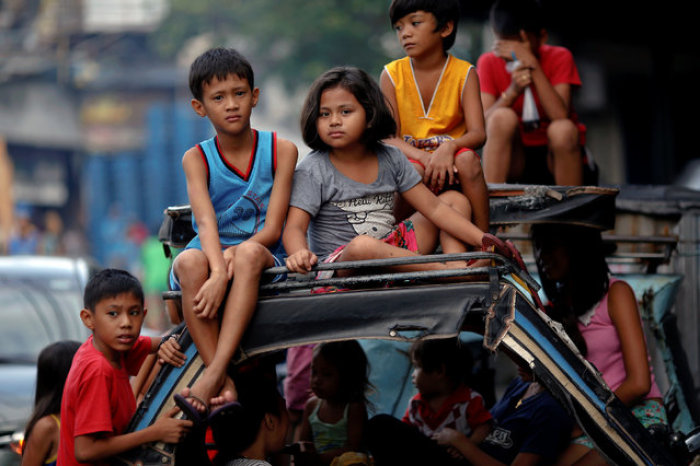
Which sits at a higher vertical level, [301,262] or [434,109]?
[434,109]

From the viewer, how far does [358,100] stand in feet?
11.4

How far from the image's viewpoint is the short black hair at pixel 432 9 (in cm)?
393

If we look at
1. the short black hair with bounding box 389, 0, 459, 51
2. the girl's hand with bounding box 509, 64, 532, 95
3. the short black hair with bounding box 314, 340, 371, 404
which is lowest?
the short black hair with bounding box 314, 340, 371, 404

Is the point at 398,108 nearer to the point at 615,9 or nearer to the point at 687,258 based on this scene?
the point at 687,258

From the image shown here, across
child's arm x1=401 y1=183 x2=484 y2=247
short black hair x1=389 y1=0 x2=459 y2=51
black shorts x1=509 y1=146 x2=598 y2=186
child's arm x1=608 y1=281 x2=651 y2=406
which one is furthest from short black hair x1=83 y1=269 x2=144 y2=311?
black shorts x1=509 y1=146 x2=598 y2=186

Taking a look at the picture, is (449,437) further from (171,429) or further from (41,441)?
(41,441)

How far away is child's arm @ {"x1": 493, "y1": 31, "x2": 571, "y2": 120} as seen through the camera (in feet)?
15.7

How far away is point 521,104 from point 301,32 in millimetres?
14217

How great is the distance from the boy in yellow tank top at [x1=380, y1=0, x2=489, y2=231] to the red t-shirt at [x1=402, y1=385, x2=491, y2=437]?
1023 millimetres

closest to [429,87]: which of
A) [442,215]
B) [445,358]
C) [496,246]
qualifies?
[442,215]

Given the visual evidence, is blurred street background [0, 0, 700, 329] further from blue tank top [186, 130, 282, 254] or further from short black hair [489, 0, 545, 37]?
blue tank top [186, 130, 282, 254]

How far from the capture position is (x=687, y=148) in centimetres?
1498

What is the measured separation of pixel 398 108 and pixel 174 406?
1862mm

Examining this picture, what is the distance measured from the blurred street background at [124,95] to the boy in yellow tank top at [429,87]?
510 inches
